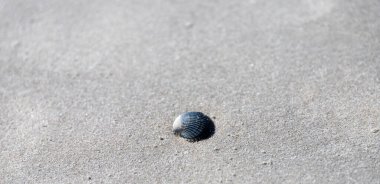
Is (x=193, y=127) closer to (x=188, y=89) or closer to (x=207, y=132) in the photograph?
(x=207, y=132)

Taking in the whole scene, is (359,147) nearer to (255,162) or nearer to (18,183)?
(255,162)

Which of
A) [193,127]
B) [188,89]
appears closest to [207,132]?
[193,127]

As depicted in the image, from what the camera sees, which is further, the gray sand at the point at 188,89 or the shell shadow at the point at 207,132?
the shell shadow at the point at 207,132

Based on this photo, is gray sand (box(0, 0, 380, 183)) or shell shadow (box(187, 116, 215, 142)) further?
shell shadow (box(187, 116, 215, 142))
